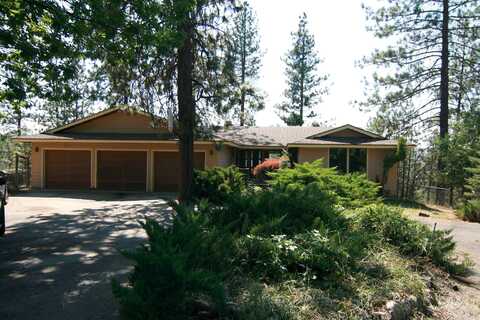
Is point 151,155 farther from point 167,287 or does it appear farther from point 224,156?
point 167,287

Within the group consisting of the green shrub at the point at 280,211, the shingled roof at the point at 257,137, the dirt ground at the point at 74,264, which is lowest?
the dirt ground at the point at 74,264

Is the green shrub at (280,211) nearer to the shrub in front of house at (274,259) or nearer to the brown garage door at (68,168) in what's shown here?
the shrub in front of house at (274,259)

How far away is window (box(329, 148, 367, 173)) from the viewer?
21.2 m

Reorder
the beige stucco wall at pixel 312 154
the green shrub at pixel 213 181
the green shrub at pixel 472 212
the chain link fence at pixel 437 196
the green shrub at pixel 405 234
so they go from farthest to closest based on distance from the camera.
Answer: the beige stucco wall at pixel 312 154 < the chain link fence at pixel 437 196 < the green shrub at pixel 213 181 < the green shrub at pixel 472 212 < the green shrub at pixel 405 234

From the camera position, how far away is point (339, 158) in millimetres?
21344

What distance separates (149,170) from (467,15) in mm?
20174

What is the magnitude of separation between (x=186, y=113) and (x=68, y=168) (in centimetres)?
945

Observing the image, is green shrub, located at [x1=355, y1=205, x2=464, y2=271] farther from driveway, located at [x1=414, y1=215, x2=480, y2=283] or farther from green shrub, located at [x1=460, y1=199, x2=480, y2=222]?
green shrub, located at [x1=460, y1=199, x2=480, y2=222]

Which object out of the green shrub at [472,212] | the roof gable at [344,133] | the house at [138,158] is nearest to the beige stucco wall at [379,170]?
the house at [138,158]

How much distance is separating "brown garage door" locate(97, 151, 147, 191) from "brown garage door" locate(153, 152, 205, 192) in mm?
672

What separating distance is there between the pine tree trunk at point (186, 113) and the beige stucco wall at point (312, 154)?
7.83 m

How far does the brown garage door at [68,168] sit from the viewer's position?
20828 millimetres

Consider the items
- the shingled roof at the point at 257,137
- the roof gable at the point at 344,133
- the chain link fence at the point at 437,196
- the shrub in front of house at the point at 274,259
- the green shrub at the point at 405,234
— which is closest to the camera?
the shrub in front of house at the point at 274,259

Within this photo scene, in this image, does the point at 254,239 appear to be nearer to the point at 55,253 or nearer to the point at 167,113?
the point at 55,253
